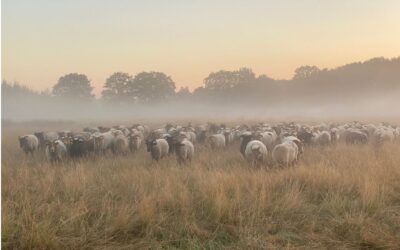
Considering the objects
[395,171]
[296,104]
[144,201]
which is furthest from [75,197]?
[296,104]

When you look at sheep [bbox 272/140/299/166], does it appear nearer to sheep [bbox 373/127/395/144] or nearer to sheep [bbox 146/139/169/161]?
sheep [bbox 146/139/169/161]

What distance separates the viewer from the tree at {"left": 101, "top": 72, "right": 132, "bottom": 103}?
9661cm

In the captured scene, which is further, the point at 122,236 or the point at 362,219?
the point at 362,219

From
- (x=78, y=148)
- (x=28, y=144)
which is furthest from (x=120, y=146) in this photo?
(x=28, y=144)

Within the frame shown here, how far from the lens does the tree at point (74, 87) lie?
99.7 metres

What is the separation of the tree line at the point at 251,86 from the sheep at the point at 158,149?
78.7m

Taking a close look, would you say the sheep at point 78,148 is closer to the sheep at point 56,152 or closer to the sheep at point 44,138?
the sheep at point 56,152

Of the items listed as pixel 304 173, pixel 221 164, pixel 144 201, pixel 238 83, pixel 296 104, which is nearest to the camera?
pixel 144 201

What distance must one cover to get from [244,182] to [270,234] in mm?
3123

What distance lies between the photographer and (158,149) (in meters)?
17.3

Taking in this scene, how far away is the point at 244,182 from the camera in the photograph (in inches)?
421

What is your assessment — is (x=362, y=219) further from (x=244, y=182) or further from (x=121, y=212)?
(x=121, y=212)

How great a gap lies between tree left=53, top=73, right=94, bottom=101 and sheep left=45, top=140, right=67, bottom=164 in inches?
3341

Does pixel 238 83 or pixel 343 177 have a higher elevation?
pixel 238 83
